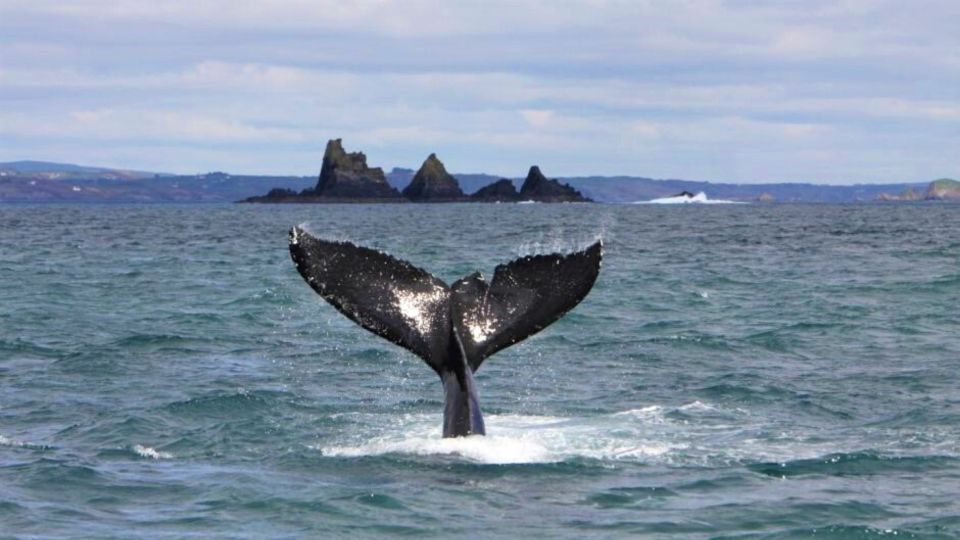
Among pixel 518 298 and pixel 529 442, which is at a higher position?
pixel 518 298

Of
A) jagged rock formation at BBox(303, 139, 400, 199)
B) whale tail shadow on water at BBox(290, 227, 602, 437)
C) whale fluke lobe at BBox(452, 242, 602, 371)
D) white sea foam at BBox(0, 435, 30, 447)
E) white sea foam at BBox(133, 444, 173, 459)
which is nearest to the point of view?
whale tail shadow on water at BBox(290, 227, 602, 437)

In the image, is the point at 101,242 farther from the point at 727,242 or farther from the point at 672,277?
the point at 672,277

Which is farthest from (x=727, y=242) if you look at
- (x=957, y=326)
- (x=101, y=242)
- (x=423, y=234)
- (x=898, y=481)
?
(x=898, y=481)

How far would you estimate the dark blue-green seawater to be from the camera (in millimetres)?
9516

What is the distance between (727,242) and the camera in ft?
160

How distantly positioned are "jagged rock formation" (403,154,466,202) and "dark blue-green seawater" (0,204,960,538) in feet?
558

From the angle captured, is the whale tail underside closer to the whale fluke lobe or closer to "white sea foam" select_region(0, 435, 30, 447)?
the whale fluke lobe

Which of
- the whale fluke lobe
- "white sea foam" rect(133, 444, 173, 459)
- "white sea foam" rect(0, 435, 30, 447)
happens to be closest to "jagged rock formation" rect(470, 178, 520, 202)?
"white sea foam" rect(0, 435, 30, 447)

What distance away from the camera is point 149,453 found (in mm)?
11609

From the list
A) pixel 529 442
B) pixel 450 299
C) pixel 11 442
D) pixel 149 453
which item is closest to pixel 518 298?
pixel 450 299

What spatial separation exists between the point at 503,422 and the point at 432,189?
18579 cm

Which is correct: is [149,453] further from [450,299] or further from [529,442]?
[529,442]

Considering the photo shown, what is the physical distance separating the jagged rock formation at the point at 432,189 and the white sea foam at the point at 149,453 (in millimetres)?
184166

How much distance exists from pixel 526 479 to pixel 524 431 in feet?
5.89
